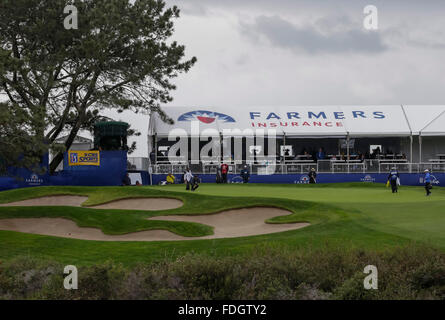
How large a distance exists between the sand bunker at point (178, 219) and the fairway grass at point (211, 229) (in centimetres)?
35

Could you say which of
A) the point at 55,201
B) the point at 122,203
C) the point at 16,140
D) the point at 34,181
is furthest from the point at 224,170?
the point at 16,140

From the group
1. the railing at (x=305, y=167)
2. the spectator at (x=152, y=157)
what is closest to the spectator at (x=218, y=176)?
the railing at (x=305, y=167)

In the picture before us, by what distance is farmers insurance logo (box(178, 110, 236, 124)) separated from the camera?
1699 inches

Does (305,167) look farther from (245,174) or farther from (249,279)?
(249,279)

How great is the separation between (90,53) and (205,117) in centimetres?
1002

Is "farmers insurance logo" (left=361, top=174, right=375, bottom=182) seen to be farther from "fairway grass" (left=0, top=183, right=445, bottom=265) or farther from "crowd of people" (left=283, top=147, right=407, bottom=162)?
"fairway grass" (left=0, top=183, right=445, bottom=265)

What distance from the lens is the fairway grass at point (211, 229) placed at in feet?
46.8

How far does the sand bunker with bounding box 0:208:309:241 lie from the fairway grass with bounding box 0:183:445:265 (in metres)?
0.35

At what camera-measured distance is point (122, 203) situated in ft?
88.2

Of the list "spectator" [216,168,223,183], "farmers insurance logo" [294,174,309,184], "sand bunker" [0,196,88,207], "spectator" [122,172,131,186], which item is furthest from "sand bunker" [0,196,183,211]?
"farmers insurance logo" [294,174,309,184]

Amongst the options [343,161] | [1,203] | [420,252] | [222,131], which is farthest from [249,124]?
[420,252]

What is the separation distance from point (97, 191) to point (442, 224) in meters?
18.2

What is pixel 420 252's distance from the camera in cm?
1093
